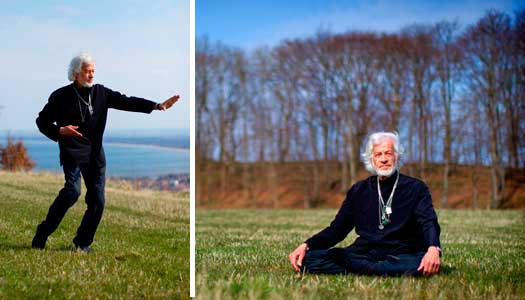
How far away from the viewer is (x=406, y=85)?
20391 mm

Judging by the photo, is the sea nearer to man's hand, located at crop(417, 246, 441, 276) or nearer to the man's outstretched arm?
the man's outstretched arm

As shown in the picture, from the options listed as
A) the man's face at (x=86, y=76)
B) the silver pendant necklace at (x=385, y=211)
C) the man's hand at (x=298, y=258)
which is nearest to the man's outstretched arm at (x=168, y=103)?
the man's face at (x=86, y=76)

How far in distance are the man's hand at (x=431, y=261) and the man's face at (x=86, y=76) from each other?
106 inches

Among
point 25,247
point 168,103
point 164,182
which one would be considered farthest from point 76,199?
point 168,103

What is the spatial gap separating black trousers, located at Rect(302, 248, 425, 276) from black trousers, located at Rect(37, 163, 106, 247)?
1618 mm

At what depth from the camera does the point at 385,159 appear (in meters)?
5.62

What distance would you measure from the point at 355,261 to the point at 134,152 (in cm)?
195

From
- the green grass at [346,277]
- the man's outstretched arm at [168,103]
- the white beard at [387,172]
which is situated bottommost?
the green grass at [346,277]

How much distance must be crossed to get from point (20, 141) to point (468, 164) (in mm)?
16766

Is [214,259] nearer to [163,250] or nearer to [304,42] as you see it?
[163,250]

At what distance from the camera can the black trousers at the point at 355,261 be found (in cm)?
530

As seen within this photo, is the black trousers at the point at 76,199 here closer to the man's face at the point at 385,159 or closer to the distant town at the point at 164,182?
the distant town at the point at 164,182

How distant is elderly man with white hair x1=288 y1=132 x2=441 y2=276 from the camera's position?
5.35 metres

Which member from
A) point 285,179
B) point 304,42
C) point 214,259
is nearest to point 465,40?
point 304,42
